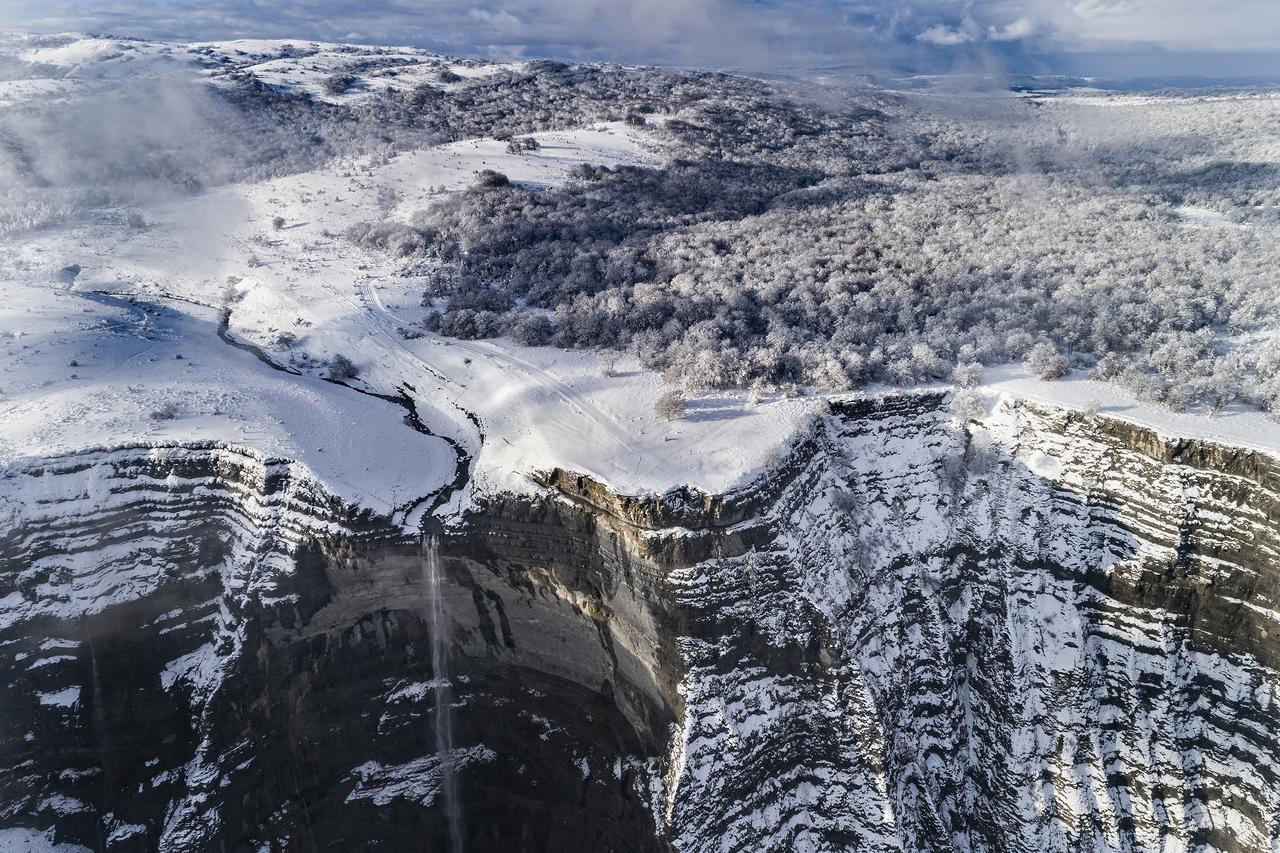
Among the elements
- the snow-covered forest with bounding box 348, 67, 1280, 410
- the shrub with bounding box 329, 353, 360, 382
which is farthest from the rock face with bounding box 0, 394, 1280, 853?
the shrub with bounding box 329, 353, 360, 382

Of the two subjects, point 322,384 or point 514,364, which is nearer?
point 322,384

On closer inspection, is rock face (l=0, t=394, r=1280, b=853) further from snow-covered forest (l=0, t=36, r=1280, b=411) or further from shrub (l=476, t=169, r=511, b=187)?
shrub (l=476, t=169, r=511, b=187)

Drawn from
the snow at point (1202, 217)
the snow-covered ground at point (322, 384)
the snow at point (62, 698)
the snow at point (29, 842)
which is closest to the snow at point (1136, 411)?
the snow-covered ground at point (322, 384)

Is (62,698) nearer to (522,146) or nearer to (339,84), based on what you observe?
(522,146)

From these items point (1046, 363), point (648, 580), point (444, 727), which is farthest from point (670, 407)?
point (1046, 363)

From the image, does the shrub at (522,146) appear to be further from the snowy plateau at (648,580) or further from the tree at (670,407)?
the tree at (670,407)

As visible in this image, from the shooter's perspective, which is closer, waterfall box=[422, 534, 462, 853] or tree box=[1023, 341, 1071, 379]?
waterfall box=[422, 534, 462, 853]

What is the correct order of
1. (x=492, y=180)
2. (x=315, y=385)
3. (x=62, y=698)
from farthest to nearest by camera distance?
(x=492, y=180)
(x=315, y=385)
(x=62, y=698)
